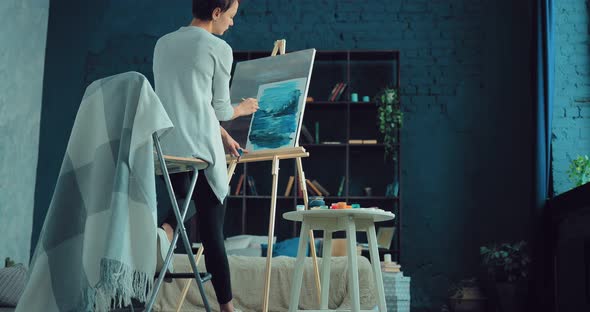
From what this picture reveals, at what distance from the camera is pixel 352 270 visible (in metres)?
2.91

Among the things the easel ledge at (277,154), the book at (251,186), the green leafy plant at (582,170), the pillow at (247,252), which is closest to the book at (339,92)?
the book at (251,186)

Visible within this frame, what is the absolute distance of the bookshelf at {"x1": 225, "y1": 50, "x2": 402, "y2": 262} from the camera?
618 cm

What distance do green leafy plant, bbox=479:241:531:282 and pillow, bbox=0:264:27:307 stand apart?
345 centimetres

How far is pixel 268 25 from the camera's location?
650cm

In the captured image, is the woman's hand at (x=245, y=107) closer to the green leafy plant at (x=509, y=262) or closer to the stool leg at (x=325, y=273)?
the stool leg at (x=325, y=273)

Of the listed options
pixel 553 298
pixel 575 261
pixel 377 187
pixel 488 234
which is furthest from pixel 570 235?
pixel 377 187

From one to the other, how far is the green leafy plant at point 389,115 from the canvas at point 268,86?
2.06 metres

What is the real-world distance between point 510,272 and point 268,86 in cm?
271

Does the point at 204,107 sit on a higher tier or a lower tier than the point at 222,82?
lower

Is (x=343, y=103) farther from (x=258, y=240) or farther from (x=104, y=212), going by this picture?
(x=104, y=212)

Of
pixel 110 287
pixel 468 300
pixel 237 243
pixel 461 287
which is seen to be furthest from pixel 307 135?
pixel 110 287

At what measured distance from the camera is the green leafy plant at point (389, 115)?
19.4ft

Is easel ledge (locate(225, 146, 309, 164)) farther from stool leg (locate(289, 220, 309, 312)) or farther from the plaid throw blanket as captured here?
the plaid throw blanket

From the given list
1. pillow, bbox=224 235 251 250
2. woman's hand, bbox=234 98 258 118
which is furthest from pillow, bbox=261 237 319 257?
woman's hand, bbox=234 98 258 118
